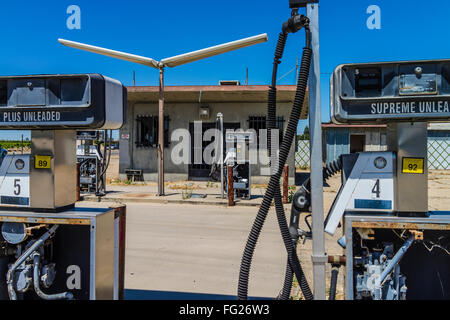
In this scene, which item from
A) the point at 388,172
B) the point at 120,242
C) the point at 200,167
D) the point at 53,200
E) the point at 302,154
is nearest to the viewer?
the point at 388,172

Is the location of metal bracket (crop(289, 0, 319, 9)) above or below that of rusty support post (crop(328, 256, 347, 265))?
above

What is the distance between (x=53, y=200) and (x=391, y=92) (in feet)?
7.80

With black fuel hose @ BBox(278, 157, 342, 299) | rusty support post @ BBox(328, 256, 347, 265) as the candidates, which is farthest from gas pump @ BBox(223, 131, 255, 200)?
rusty support post @ BBox(328, 256, 347, 265)

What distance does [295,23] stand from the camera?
7.19ft

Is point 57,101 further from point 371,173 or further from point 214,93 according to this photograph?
point 214,93

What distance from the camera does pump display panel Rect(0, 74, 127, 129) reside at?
8.05 ft

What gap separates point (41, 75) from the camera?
2.50 metres

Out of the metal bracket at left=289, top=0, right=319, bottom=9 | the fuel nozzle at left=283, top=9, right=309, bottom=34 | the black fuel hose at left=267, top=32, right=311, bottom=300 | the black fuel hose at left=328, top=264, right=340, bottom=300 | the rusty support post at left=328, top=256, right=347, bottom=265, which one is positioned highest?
the metal bracket at left=289, top=0, right=319, bottom=9

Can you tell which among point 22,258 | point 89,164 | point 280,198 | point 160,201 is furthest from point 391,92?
point 89,164

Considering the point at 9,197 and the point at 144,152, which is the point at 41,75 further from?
the point at 144,152

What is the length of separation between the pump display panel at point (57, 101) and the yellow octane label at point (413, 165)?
199cm

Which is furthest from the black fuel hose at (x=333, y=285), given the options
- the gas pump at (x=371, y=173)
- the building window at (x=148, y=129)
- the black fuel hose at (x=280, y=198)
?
the building window at (x=148, y=129)

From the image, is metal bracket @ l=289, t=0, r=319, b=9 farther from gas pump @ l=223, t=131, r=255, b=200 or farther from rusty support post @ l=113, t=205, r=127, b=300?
gas pump @ l=223, t=131, r=255, b=200

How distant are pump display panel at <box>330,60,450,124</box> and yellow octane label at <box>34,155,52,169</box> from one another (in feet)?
6.55
